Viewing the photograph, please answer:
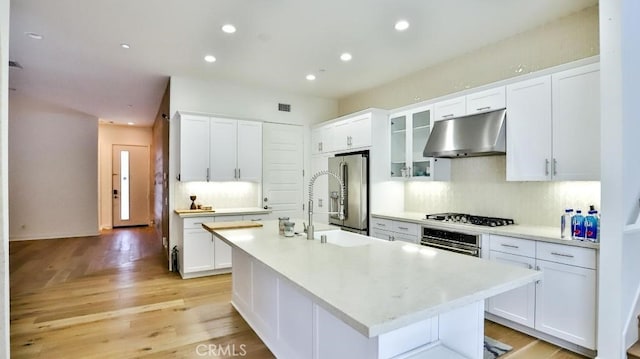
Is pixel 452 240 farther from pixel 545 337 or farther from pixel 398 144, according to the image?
pixel 398 144

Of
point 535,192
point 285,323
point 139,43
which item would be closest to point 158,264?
point 139,43

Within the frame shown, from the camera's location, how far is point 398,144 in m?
4.54

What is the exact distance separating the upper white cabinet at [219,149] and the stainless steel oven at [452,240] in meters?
2.72

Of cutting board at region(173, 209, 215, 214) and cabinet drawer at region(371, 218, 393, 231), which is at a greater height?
cutting board at region(173, 209, 215, 214)

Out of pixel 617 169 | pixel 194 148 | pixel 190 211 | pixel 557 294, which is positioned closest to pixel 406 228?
pixel 557 294

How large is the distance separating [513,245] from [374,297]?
2241mm

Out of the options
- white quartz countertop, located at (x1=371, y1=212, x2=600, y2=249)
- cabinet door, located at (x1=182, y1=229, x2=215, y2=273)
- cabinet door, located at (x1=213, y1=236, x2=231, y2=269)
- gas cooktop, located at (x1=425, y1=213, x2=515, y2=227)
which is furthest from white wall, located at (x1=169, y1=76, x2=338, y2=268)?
white quartz countertop, located at (x1=371, y1=212, x2=600, y2=249)

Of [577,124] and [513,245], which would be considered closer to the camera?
[577,124]

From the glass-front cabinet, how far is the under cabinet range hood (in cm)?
20

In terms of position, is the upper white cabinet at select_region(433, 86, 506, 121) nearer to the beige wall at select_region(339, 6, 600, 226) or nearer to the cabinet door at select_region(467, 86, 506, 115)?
the cabinet door at select_region(467, 86, 506, 115)

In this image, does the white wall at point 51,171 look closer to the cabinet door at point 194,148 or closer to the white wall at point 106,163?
the white wall at point 106,163

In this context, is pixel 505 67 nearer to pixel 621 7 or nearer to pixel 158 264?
pixel 621 7

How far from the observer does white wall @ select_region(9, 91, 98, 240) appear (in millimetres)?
7020

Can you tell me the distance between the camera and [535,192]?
10.8 feet
